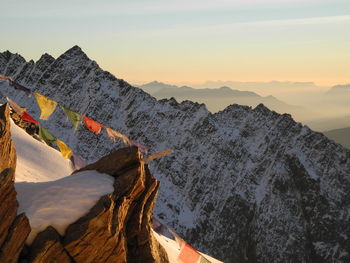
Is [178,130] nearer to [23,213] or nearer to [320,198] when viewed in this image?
[320,198]

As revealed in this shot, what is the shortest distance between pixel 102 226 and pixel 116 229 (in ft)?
1.99

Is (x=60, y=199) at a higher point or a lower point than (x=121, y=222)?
higher

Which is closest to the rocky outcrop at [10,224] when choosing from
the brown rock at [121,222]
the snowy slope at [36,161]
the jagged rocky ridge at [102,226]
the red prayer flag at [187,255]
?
the jagged rocky ridge at [102,226]

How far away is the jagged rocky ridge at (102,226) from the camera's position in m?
14.2

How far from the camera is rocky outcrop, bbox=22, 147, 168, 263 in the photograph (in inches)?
574

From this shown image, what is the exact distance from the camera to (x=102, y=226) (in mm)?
15250

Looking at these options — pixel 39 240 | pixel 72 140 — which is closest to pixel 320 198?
pixel 72 140

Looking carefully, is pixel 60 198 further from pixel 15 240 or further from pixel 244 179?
pixel 244 179

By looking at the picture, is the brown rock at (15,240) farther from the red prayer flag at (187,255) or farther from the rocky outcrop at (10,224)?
the red prayer flag at (187,255)

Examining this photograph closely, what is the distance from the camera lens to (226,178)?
184 metres

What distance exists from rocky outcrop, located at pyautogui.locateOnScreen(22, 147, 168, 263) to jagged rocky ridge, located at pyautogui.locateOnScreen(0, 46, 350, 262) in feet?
483

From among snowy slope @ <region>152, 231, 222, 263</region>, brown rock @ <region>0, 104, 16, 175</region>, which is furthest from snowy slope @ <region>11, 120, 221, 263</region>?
snowy slope @ <region>152, 231, 222, 263</region>

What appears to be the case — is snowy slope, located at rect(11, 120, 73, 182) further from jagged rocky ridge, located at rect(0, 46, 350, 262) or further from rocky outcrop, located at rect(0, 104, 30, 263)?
jagged rocky ridge, located at rect(0, 46, 350, 262)

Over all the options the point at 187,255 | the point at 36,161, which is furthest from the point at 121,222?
the point at 36,161
